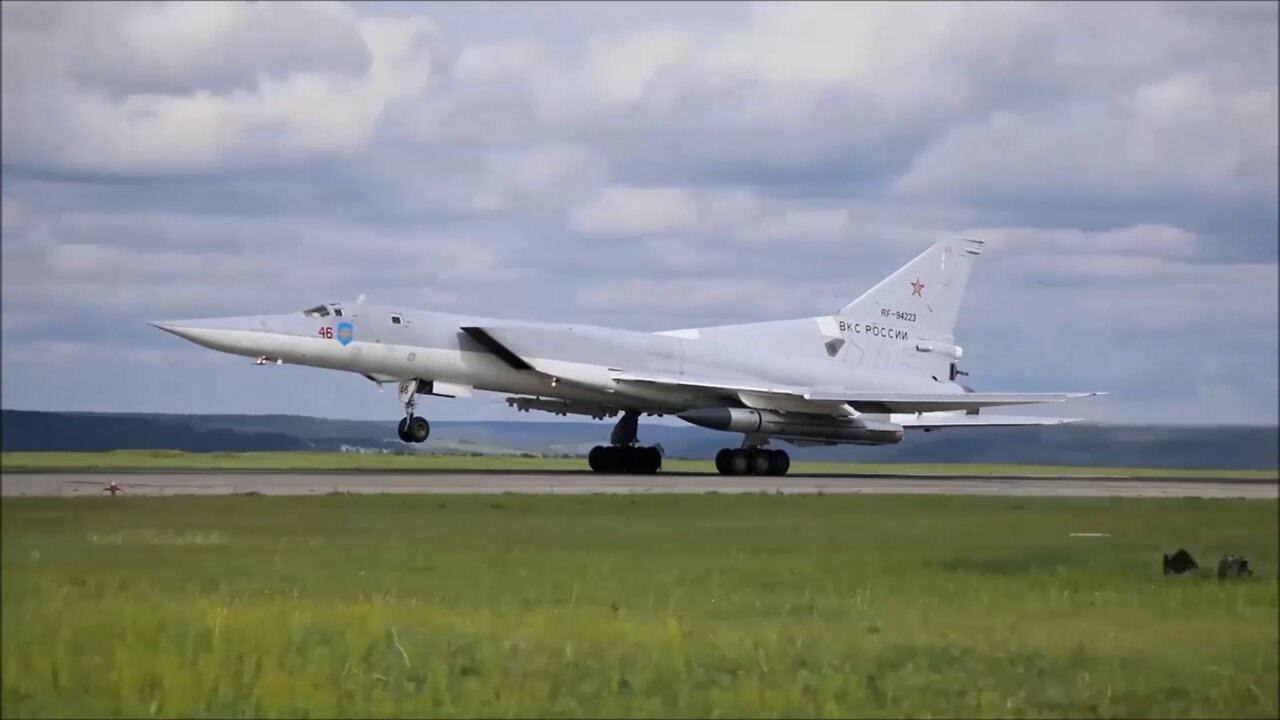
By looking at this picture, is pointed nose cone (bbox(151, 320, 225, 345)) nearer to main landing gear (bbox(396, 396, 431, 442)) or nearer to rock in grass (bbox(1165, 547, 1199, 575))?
main landing gear (bbox(396, 396, 431, 442))

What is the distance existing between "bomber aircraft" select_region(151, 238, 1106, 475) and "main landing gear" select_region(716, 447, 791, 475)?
0.02m

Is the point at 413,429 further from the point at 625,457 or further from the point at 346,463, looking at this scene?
the point at 625,457

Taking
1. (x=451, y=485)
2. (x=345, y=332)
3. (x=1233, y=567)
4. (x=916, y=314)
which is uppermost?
(x=916, y=314)

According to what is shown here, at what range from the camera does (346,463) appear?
20250 mm

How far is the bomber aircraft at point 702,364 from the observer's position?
74.0 ft

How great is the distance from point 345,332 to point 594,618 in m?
15.8

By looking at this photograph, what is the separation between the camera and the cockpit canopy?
73.5 ft

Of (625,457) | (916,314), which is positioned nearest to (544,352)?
(625,457)

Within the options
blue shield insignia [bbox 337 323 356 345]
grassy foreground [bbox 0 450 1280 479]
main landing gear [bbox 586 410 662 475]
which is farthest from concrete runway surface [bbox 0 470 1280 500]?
blue shield insignia [bbox 337 323 356 345]

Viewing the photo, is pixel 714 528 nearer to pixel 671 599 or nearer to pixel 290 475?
pixel 671 599

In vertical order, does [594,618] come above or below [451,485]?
below

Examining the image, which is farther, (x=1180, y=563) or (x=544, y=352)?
(x=544, y=352)

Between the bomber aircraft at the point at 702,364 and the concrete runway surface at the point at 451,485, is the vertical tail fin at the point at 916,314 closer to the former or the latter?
the bomber aircraft at the point at 702,364

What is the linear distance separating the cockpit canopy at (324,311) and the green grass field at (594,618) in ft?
44.6
